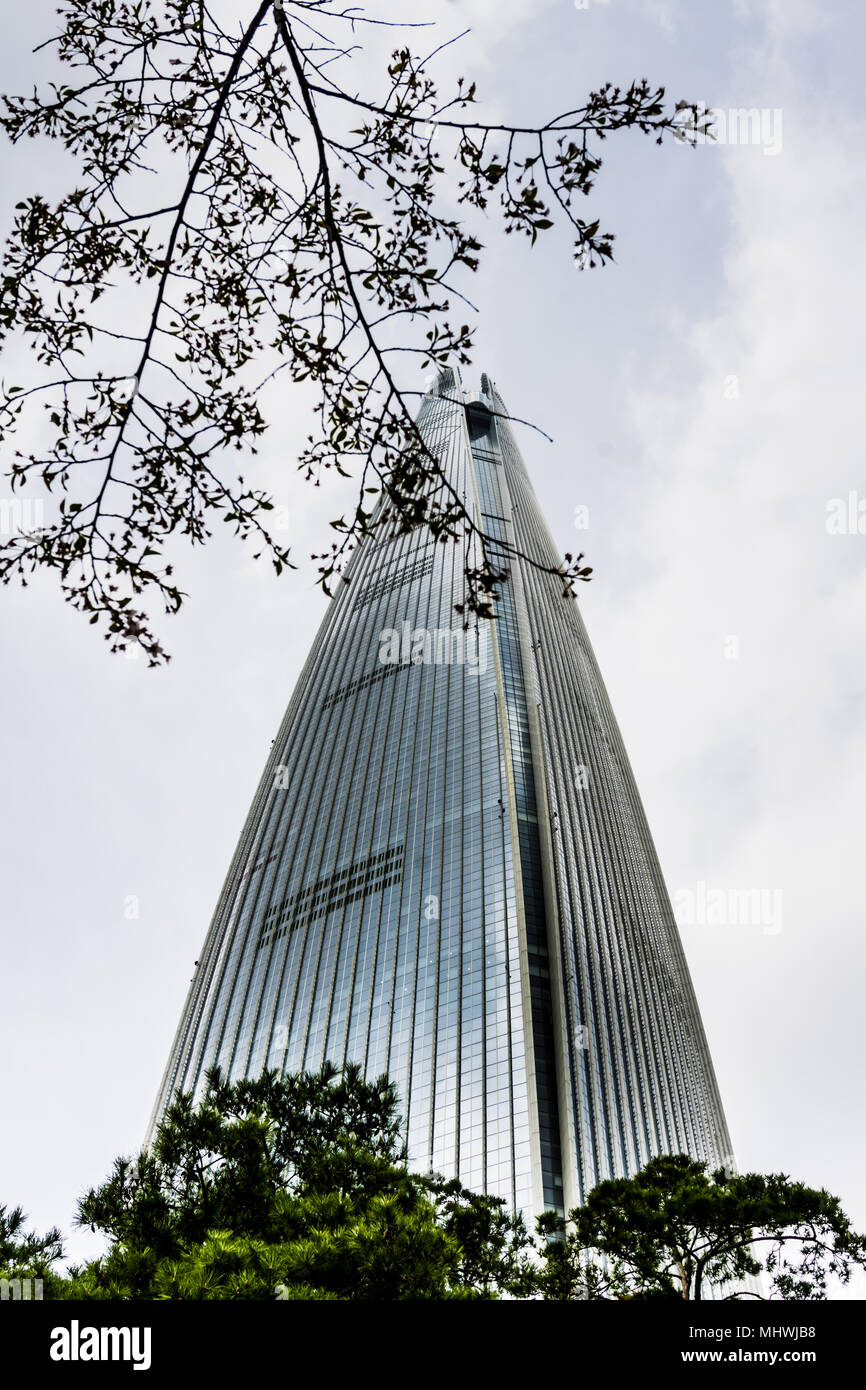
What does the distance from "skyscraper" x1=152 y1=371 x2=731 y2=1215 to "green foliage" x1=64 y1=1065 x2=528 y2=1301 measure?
3969 centimetres

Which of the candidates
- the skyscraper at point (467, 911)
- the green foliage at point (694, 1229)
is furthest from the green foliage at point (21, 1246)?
the skyscraper at point (467, 911)

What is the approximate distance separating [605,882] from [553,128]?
267 feet

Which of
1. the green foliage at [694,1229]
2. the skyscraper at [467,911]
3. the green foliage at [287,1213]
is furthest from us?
the skyscraper at [467,911]

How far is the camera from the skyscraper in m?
63.4

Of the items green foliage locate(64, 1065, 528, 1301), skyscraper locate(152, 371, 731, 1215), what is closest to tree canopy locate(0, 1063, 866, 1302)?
green foliage locate(64, 1065, 528, 1301)

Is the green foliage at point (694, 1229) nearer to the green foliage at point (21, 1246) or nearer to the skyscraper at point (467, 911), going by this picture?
the green foliage at point (21, 1246)

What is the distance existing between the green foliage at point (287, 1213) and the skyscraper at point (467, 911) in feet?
130

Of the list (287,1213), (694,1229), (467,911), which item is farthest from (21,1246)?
(467,911)

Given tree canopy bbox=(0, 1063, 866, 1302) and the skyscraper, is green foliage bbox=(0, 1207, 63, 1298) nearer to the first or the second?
tree canopy bbox=(0, 1063, 866, 1302)

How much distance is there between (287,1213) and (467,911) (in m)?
58.8

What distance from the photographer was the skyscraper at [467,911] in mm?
63438

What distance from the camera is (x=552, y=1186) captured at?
190 feet

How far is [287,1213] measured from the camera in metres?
14.5
